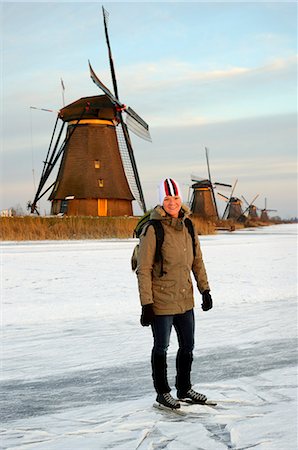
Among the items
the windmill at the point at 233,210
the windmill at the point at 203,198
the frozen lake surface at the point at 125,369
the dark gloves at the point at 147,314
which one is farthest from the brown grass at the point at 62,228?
the windmill at the point at 233,210

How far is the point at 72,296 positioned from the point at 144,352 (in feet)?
12.4

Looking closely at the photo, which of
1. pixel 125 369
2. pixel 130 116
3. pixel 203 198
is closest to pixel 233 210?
pixel 203 198

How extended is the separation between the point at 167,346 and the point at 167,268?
539mm

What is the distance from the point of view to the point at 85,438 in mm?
3021

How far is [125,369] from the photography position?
15.0ft

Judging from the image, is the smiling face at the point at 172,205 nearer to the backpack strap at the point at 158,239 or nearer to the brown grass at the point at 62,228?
the backpack strap at the point at 158,239

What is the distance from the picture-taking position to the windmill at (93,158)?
2562cm

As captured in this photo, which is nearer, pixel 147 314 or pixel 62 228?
pixel 147 314

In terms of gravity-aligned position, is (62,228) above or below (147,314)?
above

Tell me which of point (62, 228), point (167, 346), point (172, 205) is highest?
point (172, 205)

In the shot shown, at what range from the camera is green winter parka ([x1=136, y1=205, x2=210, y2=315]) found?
3.37 metres

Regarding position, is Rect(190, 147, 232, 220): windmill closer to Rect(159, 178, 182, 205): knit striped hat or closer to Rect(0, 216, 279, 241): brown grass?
Rect(0, 216, 279, 241): brown grass

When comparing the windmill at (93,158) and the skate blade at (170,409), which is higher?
the windmill at (93,158)

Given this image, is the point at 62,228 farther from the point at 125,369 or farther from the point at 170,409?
the point at 170,409
